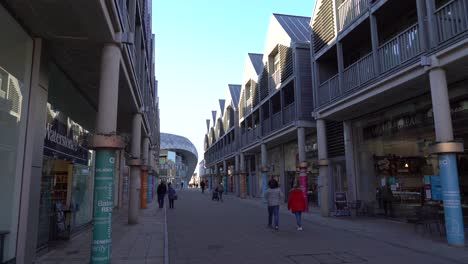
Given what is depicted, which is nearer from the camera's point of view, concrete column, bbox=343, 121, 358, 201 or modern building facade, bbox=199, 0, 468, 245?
modern building facade, bbox=199, 0, 468, 245

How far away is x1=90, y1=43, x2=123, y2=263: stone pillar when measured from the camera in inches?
271

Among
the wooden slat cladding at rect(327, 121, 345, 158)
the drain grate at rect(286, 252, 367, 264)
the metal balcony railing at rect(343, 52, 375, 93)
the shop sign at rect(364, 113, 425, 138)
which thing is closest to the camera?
the drain grate at rect(286, 252, 367, 264)

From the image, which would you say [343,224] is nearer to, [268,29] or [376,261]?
[376,261]

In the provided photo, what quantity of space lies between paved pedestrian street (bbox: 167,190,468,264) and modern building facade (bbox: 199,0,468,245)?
1226mm

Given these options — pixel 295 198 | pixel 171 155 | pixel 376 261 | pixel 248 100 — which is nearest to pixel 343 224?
pixel 295 198

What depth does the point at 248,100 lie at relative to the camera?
34719 millimetres

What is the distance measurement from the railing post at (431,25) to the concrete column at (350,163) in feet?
24.9

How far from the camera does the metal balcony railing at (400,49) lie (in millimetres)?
11148

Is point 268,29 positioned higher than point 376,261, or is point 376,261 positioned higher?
point 268,29

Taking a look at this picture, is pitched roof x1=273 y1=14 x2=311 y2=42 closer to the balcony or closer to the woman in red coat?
the balcony

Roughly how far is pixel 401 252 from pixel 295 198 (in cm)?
441

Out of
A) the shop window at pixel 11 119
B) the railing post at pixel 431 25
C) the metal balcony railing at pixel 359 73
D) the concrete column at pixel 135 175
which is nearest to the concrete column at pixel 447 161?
the railing post at pixel 431 25

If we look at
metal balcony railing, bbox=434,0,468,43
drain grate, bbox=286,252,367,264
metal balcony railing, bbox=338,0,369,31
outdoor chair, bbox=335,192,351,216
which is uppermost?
metal balcony railing, bbox=338,0,369,31

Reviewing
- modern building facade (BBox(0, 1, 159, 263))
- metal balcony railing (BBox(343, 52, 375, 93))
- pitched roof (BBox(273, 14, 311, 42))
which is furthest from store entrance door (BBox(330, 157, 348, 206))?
modern building facade (BBox(0, 1, 159, 263))
